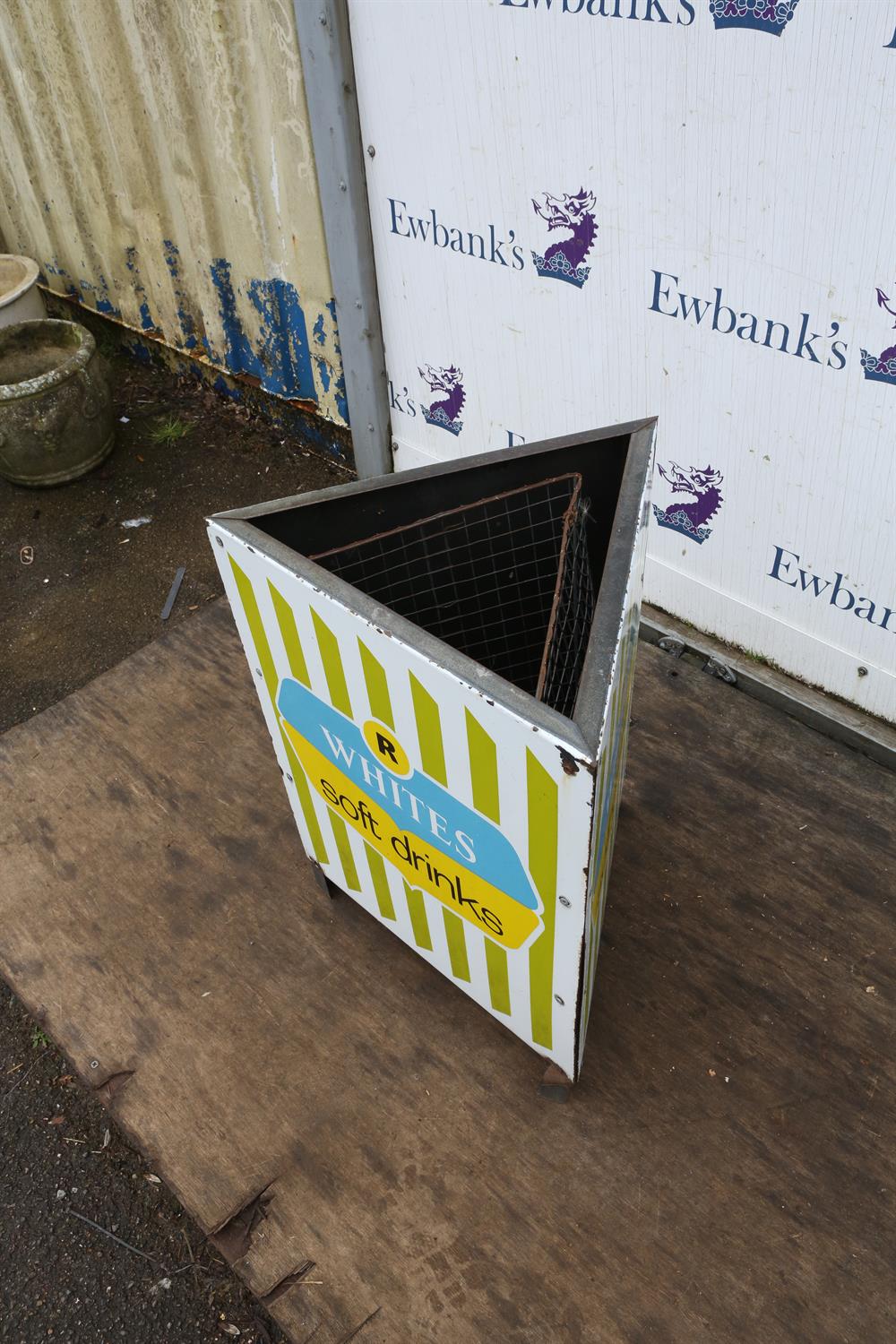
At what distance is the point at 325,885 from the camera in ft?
7.44

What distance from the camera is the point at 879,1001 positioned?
203 cm

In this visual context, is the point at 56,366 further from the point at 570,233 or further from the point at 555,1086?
the point at 555,1086

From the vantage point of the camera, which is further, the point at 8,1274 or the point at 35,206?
the point at 35,206

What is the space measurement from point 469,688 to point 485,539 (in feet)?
2.12

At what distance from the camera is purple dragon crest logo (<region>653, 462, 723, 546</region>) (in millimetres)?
2562

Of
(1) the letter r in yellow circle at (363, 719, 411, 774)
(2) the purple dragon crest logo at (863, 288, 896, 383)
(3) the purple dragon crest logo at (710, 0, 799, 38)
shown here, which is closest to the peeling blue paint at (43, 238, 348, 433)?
(3) the purple dragon crest logo at (710, 0, 799, 38)

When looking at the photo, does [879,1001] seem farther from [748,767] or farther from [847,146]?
[847,146]

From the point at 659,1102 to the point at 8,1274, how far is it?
1.42 metres

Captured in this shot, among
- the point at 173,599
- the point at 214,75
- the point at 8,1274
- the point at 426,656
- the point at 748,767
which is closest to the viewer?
the point at 426,656

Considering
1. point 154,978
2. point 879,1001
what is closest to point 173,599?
point 154,978

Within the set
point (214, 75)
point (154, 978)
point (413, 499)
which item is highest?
point (214, 75)

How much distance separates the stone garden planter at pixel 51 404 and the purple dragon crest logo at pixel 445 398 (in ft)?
4.91

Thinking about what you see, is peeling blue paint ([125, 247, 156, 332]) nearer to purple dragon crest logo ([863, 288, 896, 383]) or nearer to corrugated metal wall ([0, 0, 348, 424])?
corrugated metal wall ([0, 0, 348, 424])

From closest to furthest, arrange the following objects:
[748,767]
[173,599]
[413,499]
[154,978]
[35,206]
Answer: [413,499]
[154,978]
[748,767]
[173,599]
[35,206]
